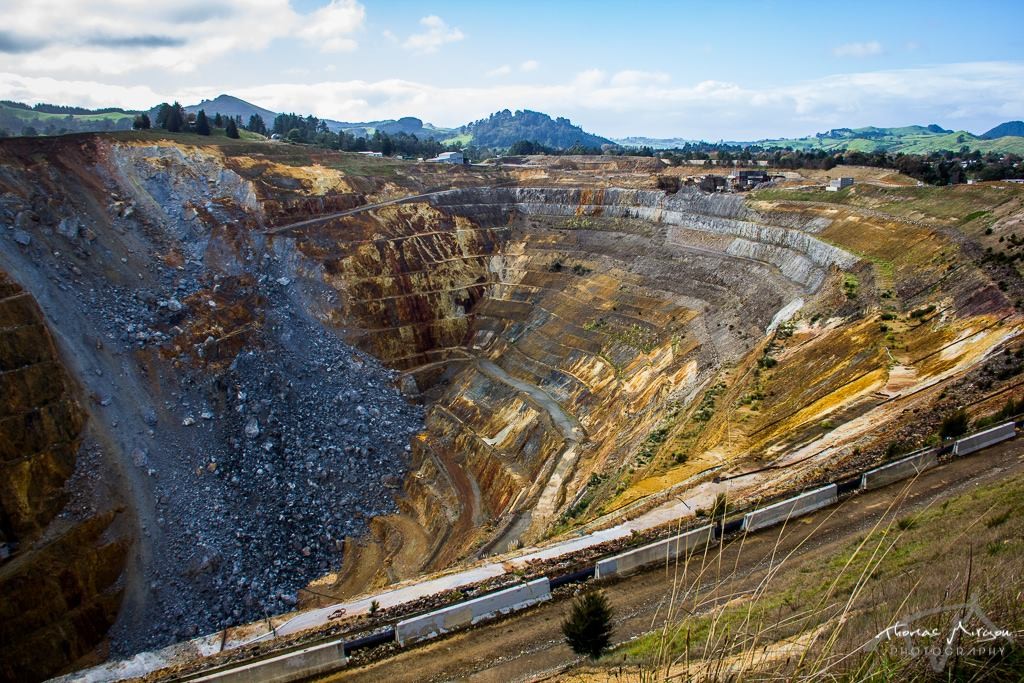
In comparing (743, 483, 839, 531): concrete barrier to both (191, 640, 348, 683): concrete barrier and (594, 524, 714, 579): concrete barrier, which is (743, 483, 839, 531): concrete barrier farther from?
(191, 640, 348, 683): concrete barrier

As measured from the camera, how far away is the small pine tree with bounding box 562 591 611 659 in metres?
13.1

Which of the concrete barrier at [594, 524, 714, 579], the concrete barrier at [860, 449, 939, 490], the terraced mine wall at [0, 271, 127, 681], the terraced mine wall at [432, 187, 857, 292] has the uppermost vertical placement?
the terraced mine wall at [432, 187, 857, 292]

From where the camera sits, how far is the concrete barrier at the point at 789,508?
18.8 metres

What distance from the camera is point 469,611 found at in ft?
54.4

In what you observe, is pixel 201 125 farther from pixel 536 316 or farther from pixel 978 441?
pixel 978 441

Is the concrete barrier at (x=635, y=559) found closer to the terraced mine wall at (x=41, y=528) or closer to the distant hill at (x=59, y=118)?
the terraced mine wall at (x=41, y=528)

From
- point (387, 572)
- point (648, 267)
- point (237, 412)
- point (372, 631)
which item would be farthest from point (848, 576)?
point (648, 267)

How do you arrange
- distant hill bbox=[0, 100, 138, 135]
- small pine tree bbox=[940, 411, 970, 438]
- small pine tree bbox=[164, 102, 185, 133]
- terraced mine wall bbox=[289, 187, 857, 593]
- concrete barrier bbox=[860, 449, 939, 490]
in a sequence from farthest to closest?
distant hill bbox=[0, 100, 138, 135], small pine tree bbox=[164, 102, 185, 133], terraced mine wall bbox=[289, 187, 857, 593], small pine tree bbox=[940, 411, 970, 438], concrete barrier bbox=[860, 449, 939, 490]

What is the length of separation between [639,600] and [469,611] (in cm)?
434

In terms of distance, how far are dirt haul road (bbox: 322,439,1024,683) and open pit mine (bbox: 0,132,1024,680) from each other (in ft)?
7.58

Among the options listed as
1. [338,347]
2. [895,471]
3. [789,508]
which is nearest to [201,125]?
[338,347]

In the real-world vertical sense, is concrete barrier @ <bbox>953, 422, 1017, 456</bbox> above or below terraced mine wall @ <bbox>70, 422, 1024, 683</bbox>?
above

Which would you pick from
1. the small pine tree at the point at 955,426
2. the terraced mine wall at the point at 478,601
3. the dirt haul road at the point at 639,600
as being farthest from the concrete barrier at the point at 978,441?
the small pine tree at the point at 955,426

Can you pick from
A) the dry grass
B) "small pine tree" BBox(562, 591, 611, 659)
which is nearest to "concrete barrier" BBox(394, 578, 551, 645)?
the dry grass
